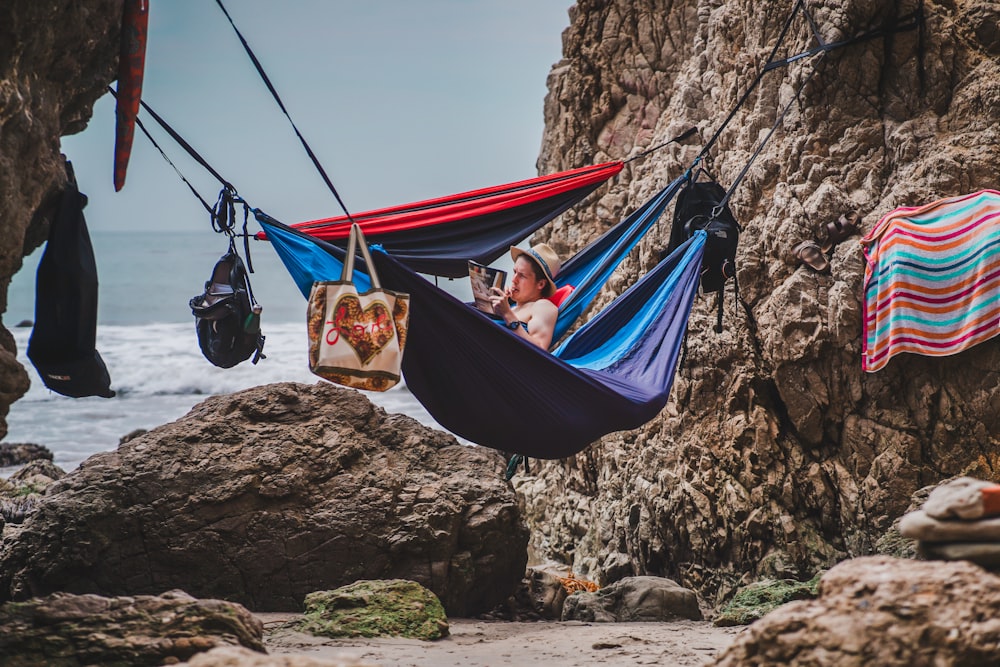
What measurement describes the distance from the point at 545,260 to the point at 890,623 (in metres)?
1.97

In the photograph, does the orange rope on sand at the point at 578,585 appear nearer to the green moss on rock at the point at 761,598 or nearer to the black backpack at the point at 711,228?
the green moss on rock at the point at 761,598

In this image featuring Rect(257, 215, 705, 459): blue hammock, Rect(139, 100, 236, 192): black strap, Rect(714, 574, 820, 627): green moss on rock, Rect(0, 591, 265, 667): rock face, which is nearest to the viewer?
Rect(0, 591, 265, 667): rock face

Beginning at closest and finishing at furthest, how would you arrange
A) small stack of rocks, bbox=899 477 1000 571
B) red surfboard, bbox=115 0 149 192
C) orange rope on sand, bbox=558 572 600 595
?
small stack of rocks, bbox=899 477 1000 571
red surfboard, bbox=115 0 149 192
orange rope on sand, bbox=558 572 600 595

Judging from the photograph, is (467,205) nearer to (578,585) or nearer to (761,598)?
(761,598)

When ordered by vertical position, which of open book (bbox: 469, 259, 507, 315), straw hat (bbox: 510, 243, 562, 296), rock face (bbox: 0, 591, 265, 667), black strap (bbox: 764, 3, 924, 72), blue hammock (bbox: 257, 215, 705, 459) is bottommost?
rock face (bbox: 0, 591, 265, 667)

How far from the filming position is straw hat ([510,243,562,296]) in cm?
314

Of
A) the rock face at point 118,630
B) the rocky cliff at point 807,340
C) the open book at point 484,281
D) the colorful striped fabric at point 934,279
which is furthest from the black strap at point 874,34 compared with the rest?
the rock face at point 118,630

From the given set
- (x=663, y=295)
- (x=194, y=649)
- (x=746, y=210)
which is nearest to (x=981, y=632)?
(x=194, y=649)

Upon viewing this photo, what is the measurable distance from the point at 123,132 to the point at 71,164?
6.6 inches

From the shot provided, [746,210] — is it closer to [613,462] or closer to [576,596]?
[613,462]

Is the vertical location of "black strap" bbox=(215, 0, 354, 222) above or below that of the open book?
above

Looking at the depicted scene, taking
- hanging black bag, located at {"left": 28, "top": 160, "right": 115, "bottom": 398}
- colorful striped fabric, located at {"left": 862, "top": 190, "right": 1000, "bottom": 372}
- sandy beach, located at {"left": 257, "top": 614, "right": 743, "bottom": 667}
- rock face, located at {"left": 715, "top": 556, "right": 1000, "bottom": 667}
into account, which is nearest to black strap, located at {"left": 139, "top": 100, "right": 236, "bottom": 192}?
hanging black bag, located at {"left": 28, "top": 160, "right": 115, "bottom": 398}

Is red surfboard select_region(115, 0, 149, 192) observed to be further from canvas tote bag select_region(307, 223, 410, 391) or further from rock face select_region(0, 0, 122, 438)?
canvas tote bag select_region(307, 223, 410, 391)

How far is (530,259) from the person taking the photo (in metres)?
3.16
